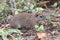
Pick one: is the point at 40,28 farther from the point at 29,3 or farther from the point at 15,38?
the point at 29,3

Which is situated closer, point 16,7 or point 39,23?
point 39,23

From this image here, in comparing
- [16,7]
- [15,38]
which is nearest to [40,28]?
[15,38]

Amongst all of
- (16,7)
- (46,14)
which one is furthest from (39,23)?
(16,7)

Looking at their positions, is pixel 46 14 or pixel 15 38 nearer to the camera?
pixel 15 38

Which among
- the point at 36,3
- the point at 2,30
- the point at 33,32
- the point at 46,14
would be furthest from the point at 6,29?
the point at 36,3

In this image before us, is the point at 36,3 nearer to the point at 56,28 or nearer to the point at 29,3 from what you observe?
the point at 29,3

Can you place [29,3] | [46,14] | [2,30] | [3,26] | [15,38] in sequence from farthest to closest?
[29,3] < [46,14] < [3,26] < [2,30] < [15,38]

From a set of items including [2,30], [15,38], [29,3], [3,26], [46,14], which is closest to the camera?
[15,38]

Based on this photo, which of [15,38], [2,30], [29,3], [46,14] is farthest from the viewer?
[29,3]

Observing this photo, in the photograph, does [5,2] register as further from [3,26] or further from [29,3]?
[3,26]
